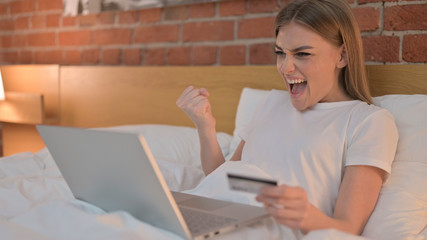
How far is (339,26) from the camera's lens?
4.04 feet

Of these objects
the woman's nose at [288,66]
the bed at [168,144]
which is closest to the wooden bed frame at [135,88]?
the bed at [168,144]

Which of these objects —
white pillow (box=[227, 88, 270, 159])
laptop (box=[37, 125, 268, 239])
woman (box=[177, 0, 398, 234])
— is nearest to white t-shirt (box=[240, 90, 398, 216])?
woman (box=[177, 0, 398, 234])

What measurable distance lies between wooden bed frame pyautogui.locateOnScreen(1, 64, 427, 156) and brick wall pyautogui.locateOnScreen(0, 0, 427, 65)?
10 centimetres

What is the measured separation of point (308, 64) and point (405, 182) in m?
0.36

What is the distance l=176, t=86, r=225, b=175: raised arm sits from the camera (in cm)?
132

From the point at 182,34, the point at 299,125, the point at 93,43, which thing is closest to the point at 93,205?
the point at 299,125

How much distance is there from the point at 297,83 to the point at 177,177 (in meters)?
0.43

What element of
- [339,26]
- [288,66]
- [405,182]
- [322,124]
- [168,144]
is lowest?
[168,144]

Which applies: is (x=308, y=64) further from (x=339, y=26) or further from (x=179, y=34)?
(x=179, y=34)

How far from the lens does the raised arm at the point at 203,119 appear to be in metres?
1.32

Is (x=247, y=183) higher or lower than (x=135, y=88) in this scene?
higher

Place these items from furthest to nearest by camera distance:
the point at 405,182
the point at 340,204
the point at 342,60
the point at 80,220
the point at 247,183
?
the point at 342,60, the point at 405,182, the point at 340,204, the point at 80,220, the point at 247,183

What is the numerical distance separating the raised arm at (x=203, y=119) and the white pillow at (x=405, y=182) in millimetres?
449

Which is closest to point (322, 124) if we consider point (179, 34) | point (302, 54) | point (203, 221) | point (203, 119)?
point (302, 54)
